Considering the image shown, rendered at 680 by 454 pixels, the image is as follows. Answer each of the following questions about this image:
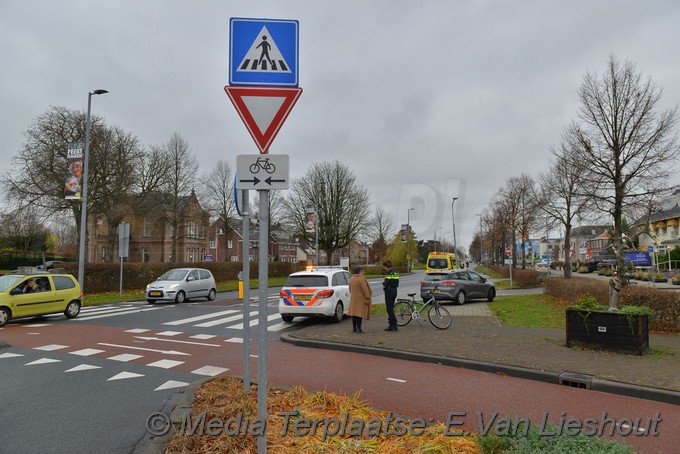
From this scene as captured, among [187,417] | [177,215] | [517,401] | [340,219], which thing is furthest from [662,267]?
[187,417]

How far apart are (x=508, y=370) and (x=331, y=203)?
42901 millimetres

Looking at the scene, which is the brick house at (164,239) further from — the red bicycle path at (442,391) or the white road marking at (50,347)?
the red bicycle path at (442,391)

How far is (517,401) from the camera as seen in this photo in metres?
5.65

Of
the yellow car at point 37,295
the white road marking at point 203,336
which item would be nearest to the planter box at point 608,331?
the white road marking at point 203,336

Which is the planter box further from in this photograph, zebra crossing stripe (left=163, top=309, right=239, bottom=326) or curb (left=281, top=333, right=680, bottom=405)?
zebra crossing stripe (left=163, top=309, right=239, bottom=326)

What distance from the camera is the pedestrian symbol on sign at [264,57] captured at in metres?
3.52

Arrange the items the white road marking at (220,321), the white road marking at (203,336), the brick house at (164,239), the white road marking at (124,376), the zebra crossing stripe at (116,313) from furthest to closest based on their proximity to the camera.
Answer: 1. the brick house at (164,239)
2. the zebra crossing stripe at (116,313)
3. the white road marking at (220,321)
4. the white road marking at (203,336)
5. the white road marking at (124,376)

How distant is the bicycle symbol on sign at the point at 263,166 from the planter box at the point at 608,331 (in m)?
7.60

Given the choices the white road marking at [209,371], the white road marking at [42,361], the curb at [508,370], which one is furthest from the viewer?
the white road marking at [42,361]

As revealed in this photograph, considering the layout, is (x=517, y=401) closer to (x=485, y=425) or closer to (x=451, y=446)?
(x=485, y=425)

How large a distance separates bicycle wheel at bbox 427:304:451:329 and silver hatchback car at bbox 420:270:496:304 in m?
7.60

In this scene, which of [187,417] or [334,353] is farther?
[334,353]

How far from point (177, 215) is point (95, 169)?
12839 mm

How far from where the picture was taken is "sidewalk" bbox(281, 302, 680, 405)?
6.34 m
